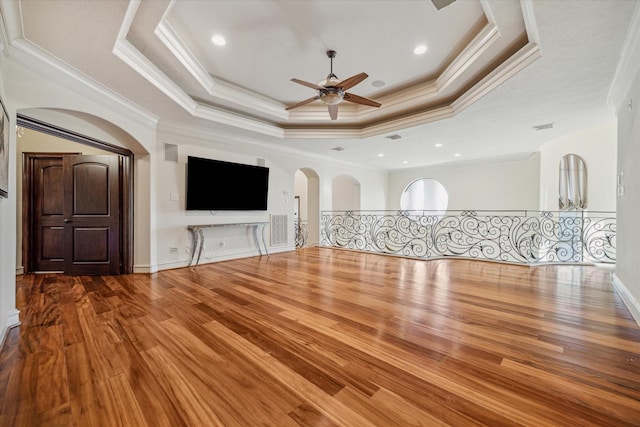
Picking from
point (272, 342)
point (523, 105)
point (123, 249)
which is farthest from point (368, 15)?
point (123, 249)

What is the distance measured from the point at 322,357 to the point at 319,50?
3.40 meters

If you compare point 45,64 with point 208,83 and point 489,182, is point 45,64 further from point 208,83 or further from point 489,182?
point 489,182

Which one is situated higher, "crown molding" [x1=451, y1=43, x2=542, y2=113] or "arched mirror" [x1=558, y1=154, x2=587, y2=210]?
"crown molding" [x1=451, y1=43, x2=542, y2=113]

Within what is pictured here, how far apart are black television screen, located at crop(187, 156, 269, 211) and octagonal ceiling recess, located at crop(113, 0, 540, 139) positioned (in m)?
1.00

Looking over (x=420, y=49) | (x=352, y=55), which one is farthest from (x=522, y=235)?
(x=352, y=55)

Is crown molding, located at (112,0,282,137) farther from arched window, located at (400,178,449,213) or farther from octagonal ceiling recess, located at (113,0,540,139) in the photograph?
arched window, located at (400,178,449,213)

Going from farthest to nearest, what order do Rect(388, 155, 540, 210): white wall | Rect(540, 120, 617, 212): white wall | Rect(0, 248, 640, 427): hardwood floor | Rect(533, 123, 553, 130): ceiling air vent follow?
Rect(388, 155, 540, 210): white wall, Rect(540, 120, 617, 212): white wall, Rect(533, 123, 553, 130): ceiling air vent, Rect(0, 248, 640, 427): hardwood floor

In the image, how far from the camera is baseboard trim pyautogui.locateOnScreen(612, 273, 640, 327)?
2.60 metres

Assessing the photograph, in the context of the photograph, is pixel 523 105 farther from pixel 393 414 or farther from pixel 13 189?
pixel 13 189

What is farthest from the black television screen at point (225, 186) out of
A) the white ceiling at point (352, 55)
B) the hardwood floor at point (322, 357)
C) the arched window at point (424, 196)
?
the arched window at point (424, 196)

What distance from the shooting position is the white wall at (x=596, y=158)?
641 cm

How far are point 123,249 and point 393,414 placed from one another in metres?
4.83

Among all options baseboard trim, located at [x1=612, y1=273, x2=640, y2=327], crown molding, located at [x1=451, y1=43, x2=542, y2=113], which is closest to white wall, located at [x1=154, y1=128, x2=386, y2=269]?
crown molding, located at [x1=451, y1=43, x2=542, y2=113]

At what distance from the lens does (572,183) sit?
701 centimetres
